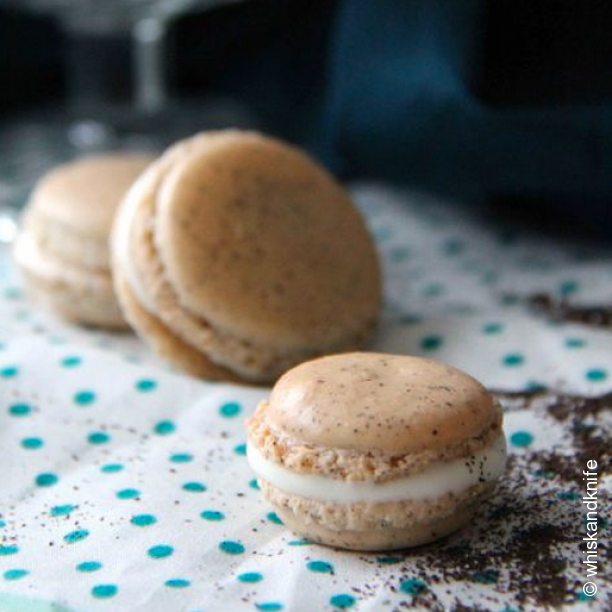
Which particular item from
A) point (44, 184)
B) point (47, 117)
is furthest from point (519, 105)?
point (47, 117)

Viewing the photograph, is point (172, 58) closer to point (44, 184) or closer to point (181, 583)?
point (44, 184)

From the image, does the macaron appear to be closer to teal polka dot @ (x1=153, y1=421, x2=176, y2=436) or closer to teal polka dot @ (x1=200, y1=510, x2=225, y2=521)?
teal polka dot @ (x1=153, y1=421, x2=176, y2=436)

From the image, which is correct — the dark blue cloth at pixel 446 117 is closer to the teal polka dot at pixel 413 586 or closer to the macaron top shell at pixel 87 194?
the macaron top shell at pixel 87 194

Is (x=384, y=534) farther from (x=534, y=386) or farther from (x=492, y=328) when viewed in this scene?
(x=492, y=328)

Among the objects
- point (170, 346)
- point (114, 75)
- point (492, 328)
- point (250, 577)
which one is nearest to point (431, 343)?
point (492, 328)

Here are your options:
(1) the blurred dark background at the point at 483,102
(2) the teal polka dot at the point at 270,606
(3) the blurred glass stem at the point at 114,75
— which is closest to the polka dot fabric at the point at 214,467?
(2) the teal polka dot at the point at 270,606
